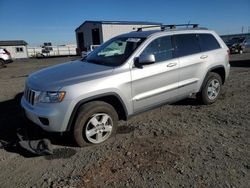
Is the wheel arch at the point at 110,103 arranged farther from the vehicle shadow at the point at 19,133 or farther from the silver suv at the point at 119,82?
the vehicle shadow at the point at 19,133

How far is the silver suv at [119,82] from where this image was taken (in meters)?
4.01

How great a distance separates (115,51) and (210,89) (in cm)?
259

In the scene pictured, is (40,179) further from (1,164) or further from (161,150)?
(161,150)

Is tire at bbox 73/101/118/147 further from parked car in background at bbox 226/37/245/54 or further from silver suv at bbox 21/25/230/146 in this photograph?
parked car in background at bbox 226/37/245/54

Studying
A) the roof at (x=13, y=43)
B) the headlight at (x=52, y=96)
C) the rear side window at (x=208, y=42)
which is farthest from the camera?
the roof at (x=13, y=43)

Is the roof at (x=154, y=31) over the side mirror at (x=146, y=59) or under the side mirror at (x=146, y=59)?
over

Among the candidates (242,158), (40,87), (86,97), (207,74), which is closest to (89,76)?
(86,97)

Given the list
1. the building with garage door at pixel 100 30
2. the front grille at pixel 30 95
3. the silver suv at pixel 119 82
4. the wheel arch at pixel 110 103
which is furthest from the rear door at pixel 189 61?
the building with garage door at pixel 100 30

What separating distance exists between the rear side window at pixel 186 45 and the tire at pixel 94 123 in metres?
2.01

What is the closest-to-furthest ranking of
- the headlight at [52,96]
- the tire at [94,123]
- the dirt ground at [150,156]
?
the dirt ground at [150,156] < the headlight at [52,96] < the tire at [94,123]

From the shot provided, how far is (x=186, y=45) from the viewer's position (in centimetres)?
559

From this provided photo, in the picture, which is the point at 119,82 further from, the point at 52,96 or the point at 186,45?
the point at 186,45

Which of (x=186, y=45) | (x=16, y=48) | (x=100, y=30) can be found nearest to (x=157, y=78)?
(x=186, y=45)

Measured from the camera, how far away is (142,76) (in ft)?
15.3
